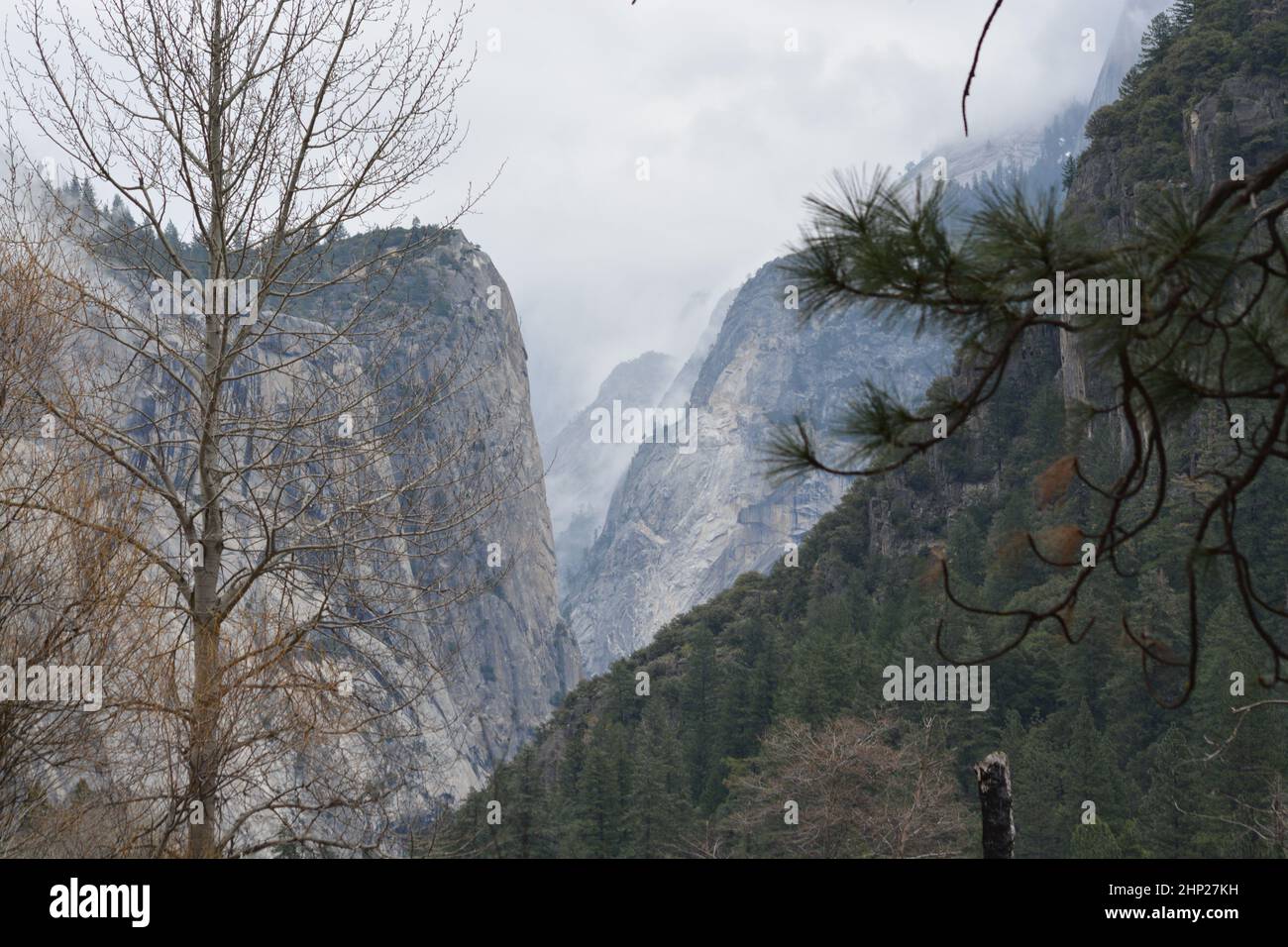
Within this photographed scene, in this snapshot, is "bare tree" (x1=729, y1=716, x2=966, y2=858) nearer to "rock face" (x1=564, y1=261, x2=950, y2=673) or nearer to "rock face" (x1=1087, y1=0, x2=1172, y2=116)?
"rock face" (x1=564, y1=261, x2=950, y2=673)

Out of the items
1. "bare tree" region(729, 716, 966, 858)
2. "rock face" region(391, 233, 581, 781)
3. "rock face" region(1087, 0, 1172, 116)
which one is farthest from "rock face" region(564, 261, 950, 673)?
"bare tree" region(729, 716, 966, 858)

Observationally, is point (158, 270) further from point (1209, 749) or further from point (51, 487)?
point (1209, 749)

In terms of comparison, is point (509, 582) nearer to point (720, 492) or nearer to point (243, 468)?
point (720, 492)

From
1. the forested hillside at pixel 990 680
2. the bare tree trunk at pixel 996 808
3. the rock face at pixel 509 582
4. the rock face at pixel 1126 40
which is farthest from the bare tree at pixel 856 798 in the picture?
the rock face at pixel 1126 40

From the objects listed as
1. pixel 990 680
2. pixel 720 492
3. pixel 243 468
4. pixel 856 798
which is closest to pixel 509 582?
pixel 720 492

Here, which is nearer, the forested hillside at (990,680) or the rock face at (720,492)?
the forested hillside at (990,680)

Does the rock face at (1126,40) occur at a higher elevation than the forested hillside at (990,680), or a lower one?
higher

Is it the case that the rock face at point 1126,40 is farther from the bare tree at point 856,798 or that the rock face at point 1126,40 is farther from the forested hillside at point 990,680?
the bare tree at point 856,798
